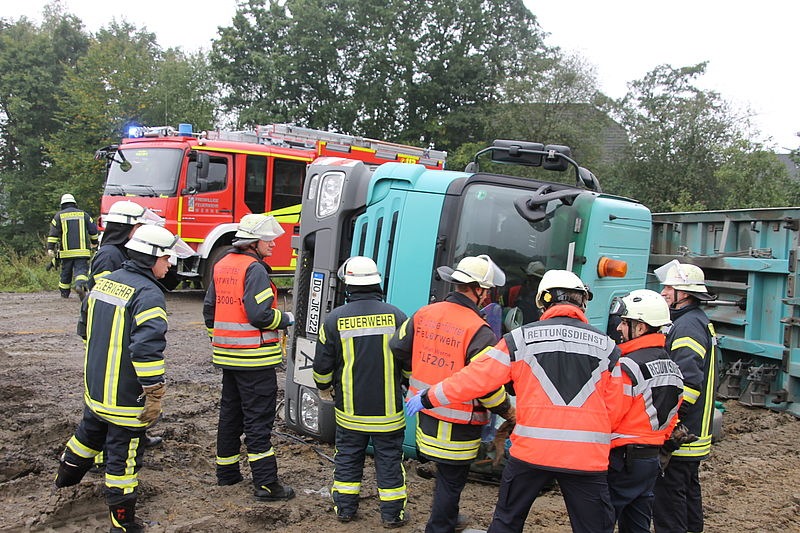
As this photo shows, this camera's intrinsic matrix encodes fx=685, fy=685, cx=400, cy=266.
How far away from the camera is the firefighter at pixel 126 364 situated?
3689 mm

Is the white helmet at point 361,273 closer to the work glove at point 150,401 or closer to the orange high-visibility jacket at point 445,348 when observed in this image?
the orange high-visibility jacket at point 445,348

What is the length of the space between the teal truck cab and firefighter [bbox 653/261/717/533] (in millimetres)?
536

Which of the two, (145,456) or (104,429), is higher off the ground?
(104,429)

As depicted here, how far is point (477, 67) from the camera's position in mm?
24078

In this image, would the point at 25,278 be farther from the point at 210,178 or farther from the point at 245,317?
the point at 245,317

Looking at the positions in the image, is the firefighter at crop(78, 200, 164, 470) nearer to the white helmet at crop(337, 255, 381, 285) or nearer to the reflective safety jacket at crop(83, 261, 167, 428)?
the reflective safety jacket at crop(83, 261, 167, 428)

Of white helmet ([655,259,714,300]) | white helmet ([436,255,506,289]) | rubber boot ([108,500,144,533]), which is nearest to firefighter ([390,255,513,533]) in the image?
white helmet ([436,255,506,289])

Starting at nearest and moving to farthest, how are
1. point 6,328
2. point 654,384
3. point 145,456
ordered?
point 654,384 → point 145,456 → point 6,328

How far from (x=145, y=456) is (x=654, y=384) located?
11.8 feet

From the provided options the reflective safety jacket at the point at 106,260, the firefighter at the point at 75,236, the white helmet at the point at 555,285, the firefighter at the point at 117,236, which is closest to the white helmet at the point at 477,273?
the white helmet at the point at 555,285

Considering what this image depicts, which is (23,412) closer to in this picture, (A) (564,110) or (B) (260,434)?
(B) (260,434)

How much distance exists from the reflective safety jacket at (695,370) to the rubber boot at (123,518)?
3101 mm

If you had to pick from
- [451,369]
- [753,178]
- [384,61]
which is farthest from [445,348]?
[384,61]

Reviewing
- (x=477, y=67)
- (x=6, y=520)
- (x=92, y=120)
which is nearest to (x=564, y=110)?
(x=477, y=67)
